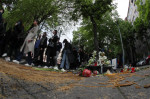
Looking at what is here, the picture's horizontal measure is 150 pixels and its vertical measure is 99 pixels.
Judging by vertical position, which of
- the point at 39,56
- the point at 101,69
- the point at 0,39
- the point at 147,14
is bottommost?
the point at 101,69

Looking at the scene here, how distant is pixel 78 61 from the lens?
11516mm

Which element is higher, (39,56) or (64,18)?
(64,18)

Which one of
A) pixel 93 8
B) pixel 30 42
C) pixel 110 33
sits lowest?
pixel 30 42

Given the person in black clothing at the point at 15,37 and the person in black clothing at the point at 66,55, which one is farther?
the person in black clothing at the point at 66,55

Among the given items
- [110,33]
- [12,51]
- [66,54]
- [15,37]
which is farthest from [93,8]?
[110,33]

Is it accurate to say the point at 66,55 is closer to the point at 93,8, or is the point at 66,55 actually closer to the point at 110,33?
the point at 93,8

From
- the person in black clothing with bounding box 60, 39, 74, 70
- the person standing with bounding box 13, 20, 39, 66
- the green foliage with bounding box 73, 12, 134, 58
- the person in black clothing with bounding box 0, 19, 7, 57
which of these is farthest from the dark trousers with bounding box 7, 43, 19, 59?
the green foliage with bounding box 73, 12, 134, 58

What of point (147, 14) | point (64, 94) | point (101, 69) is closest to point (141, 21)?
point (147, 14)

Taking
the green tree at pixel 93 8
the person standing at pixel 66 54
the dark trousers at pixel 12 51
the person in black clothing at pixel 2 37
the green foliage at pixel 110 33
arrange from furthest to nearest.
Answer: the green foliage at pixel 110 33 < the green tree at pixel 93 8 < the person standing at pixel 66 54 < the dark trousers at pixel 12 51 < the person in black clothing at pixel 2 37

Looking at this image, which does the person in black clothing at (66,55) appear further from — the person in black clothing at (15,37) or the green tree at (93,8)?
the green tree at (93,8)

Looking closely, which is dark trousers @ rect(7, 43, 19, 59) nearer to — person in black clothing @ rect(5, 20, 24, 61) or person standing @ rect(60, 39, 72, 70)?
person in black clothing @ rect(5, 20, 24, 61)

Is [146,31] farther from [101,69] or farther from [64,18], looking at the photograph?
[101,69]

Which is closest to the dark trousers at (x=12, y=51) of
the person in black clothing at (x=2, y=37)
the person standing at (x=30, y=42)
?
the person standing at (x=30, y=42)

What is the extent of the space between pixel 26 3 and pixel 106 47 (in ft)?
83.7
